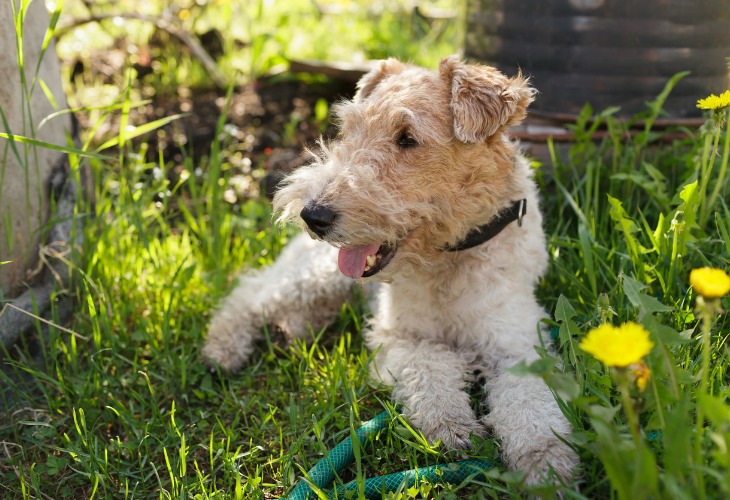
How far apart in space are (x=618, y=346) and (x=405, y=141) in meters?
1.51

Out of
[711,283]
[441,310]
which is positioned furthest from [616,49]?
[711,283]

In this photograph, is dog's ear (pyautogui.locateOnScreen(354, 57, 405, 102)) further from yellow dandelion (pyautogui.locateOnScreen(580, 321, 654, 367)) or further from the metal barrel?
yellow dandelion (pyautogui.locateOnScreen(580, 321, 654, 367))

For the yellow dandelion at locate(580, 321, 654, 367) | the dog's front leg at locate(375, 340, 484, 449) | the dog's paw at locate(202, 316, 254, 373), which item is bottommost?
the dog's paw at locate(202, 316, 254, 373)

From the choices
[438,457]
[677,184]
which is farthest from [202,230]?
[677,184]

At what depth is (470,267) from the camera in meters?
3.12

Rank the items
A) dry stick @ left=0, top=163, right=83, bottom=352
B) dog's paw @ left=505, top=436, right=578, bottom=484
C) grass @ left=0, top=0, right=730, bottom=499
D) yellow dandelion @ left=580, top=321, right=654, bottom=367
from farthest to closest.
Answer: dry stick @ left=0, top=163, right=83, bottom=352, dog's paw @ left=505, top=436, right=578, bottom=484, grass @ left=0, top=0, right=730, bottom=499, yellow dandelion @ left=580, top=321, right=654, bottom=367

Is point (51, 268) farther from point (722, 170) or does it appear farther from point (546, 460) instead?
point (722, 170)

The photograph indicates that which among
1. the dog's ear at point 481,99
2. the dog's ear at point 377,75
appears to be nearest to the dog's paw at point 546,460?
the dog's ear at point 481,99

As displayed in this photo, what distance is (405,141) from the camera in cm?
296

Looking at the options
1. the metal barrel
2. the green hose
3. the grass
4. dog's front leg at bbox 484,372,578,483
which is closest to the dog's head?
the grass

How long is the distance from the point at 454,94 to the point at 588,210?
1.23 meters

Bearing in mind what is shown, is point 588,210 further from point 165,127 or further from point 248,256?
point 165,127

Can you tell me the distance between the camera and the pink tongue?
2.89 meters

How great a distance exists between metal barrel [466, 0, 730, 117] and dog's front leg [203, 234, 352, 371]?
5.85ft
